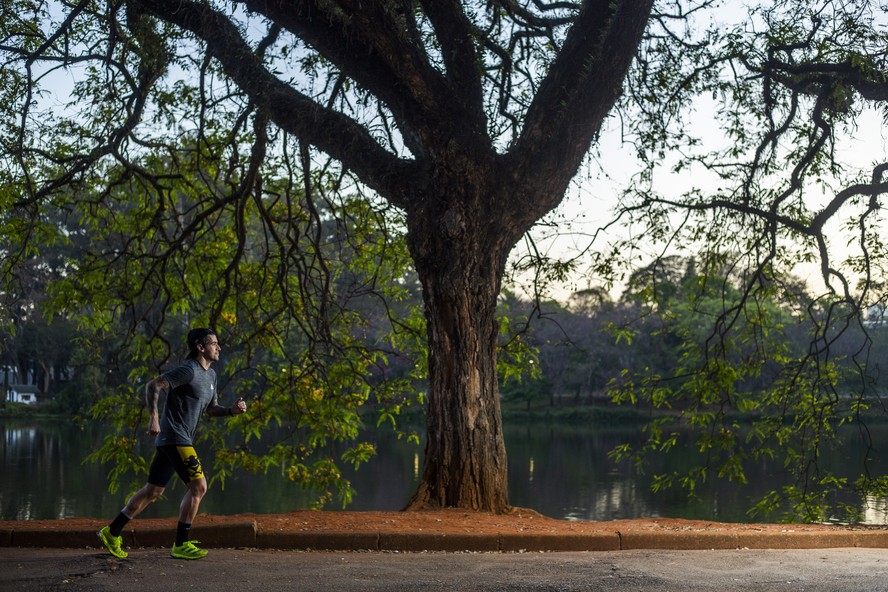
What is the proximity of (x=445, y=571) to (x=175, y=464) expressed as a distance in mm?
1984

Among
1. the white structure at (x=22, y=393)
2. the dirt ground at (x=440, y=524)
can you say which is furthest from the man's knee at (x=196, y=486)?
the white structure at (x=22, y=393)

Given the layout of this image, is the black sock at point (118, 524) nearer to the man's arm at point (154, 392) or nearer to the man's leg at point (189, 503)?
the man's leg at point (189, 503)

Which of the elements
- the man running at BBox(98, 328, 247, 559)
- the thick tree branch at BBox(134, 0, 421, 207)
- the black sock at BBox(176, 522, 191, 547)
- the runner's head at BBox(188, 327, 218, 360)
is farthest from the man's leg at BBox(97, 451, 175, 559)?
the thick tree branch at BBox(134, 0, 421, 207)

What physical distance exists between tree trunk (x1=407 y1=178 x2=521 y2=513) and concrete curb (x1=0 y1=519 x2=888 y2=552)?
203 cm

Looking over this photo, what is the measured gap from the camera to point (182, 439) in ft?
23.5

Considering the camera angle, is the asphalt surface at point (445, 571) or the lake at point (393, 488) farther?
the lake at point (393, 488)

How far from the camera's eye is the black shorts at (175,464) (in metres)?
7.15

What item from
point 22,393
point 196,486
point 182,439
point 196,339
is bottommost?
point 196,486

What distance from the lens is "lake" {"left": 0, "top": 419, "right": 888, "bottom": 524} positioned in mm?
27109

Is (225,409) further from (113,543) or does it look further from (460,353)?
(460,353)

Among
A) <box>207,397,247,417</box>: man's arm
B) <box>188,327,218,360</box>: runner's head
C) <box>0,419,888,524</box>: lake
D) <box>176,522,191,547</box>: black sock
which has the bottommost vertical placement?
<box>0,419,888,524</box>: lake

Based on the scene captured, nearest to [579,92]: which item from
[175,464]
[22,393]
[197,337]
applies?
[197,337]

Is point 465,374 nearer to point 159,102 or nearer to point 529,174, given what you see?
point 529,174

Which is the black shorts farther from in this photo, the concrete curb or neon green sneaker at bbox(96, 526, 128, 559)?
the concrete curb
